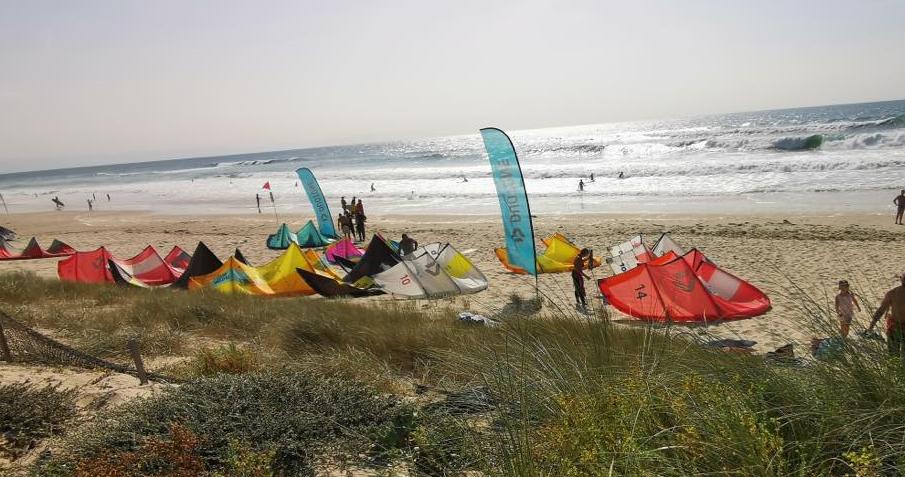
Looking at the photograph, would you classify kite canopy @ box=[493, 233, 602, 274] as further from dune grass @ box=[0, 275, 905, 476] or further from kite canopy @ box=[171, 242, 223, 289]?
dune grass @ box=[0, 275, 905, 476]

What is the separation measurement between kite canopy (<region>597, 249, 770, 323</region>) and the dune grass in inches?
147

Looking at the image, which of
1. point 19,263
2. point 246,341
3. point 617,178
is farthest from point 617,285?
point 617,178

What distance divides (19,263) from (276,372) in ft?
51.1

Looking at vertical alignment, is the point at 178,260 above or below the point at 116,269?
below

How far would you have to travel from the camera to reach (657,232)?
59.2 feet

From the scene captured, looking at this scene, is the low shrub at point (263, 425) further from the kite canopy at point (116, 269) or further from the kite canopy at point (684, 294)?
the kite canopy at point (116, 269)

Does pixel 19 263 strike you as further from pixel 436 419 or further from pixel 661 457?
pixel 661 457

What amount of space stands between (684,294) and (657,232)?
1018 centimetres

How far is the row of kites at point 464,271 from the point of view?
336 inches

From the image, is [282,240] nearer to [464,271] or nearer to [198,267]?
[198,267]

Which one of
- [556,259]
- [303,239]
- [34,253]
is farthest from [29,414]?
[34,253]

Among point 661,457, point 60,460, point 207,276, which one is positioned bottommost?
point 207,276

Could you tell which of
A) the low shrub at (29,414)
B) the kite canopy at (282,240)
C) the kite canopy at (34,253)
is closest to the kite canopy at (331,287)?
the low shrub at (29,414)

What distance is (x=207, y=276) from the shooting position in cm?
1116
